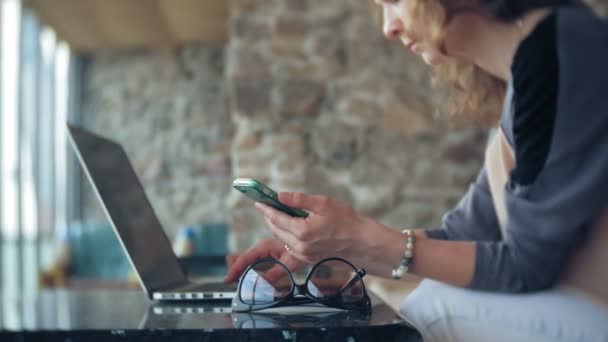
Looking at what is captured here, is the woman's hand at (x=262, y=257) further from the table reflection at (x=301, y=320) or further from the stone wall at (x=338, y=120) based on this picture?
the stone wall at (x=338, y=120)

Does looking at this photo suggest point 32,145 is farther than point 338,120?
Yes

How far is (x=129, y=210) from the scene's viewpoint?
985 mm

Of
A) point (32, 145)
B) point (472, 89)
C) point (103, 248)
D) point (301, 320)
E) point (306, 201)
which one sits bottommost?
point (103, 248)

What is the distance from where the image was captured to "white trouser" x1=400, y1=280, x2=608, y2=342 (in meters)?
0.72

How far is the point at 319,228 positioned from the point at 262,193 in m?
0.09

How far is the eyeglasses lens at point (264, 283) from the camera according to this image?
716 mm

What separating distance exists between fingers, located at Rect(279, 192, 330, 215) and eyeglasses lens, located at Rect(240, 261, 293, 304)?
0.23 feet

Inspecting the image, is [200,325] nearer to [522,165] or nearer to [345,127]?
[522,165]

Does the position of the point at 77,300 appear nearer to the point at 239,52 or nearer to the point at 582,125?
the point at 582,125

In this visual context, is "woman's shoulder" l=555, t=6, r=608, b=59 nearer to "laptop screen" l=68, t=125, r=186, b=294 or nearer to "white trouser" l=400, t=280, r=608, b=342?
"white trouser" l=400, t=280, r=608, b=342

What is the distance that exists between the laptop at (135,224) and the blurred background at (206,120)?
0.16 metres

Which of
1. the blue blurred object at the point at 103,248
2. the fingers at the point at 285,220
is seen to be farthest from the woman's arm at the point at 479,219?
the blue blurred object at the point at 103,248

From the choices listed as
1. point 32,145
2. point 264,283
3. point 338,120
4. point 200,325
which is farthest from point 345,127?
point 32,145

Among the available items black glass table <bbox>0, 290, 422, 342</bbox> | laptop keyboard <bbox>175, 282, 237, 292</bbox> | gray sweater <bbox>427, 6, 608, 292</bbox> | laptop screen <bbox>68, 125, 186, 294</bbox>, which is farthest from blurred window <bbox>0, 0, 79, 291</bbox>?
gray sweater <bbox>427, 6, 608, 292</bbox>
